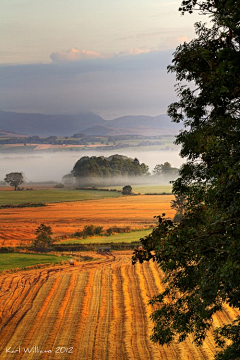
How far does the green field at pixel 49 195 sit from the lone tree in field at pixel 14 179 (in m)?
1.88

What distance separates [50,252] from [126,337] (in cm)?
1918

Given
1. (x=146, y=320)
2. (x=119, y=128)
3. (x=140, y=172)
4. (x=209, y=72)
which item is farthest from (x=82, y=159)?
(x=209, y=72)

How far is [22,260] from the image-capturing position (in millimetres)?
33719

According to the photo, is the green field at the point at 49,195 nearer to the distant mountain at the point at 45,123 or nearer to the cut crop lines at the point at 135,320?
the cut crop lines at the point at 135,320

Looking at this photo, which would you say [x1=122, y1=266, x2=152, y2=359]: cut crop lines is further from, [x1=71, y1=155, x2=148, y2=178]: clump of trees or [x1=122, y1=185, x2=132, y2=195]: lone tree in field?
[x1=71, y1=155, x2=148, y2=178]: clump of trees

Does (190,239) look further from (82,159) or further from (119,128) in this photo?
(119,128)

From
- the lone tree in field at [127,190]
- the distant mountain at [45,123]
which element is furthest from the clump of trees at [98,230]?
the distant mountain at [45,123]

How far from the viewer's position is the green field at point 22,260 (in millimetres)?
32497

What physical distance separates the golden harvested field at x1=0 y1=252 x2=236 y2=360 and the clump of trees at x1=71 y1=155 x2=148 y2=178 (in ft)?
73.7

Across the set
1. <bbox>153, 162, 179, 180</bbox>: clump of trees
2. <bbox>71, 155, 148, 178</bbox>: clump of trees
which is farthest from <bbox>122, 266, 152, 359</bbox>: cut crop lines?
<bbox>153, 162, 179, 180</bbox>: clump of trees

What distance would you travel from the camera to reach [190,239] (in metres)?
9.22

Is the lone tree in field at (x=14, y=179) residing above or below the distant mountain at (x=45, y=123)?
below

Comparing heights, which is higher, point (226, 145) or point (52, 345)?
point (226, 145)

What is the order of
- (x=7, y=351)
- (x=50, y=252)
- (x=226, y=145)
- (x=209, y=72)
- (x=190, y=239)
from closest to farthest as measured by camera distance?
1. (x=226, y=145)
2. (x=190, y=239)
3. (x=209, y=72)
4. (x=7, y=351)
5. (x=50, y=252)
